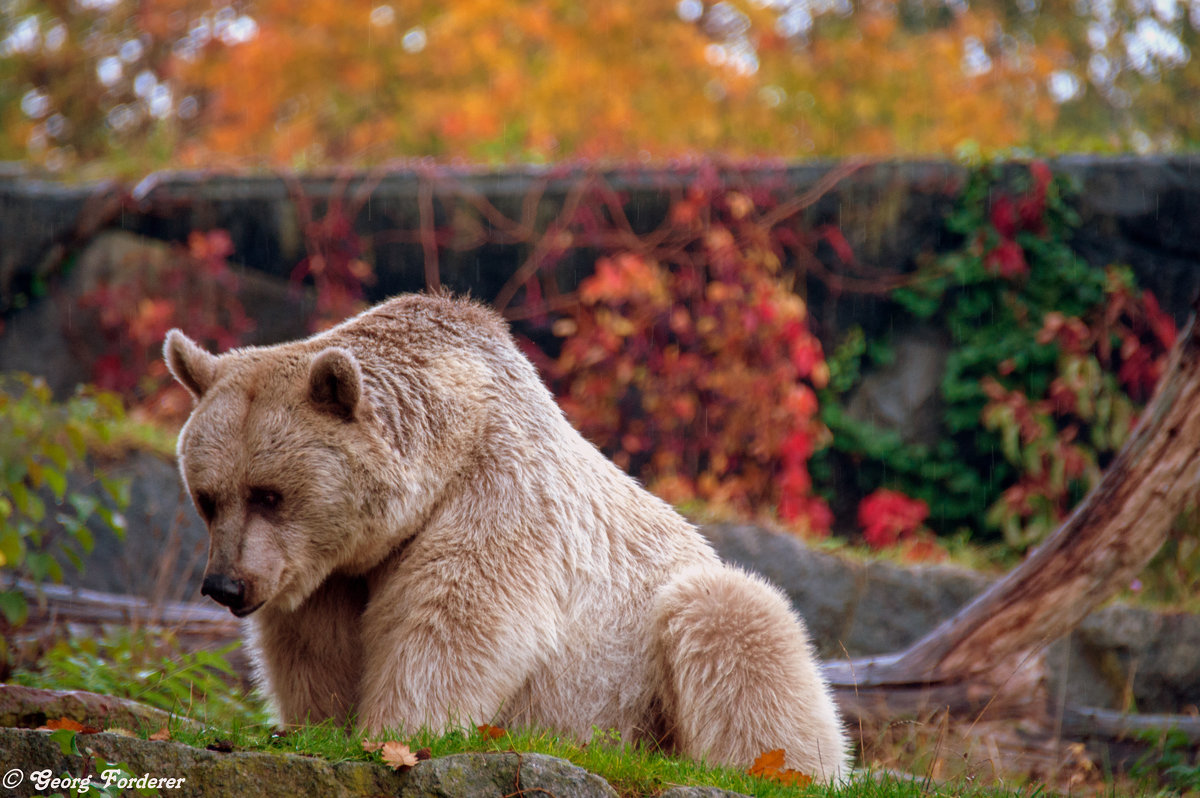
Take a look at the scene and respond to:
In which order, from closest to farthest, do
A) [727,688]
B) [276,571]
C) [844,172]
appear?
[276,571], [727,688], [844,172]

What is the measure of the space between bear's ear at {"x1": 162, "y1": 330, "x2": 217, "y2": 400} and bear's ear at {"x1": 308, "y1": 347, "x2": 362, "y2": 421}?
0.46 metres

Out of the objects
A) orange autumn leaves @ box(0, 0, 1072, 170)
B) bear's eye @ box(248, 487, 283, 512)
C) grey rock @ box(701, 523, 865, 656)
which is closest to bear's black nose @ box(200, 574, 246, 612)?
bear's eye @ box(248, 487, 283, 512)

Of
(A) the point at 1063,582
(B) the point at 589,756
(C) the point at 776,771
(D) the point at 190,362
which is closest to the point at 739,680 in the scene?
(C) the point at 776,771

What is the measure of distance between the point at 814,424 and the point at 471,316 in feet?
17.4

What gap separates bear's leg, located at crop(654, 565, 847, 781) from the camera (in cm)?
379

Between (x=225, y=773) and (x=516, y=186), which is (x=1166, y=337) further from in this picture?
(x=225, y=773)

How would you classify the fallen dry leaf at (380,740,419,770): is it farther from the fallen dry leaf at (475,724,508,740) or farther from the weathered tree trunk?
the weathered tree trunk

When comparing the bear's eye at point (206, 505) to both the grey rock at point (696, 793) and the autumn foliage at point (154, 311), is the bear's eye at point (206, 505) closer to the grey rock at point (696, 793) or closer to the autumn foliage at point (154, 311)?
the grey rock at point (696, 793)

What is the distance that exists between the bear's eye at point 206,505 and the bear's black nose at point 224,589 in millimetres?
263

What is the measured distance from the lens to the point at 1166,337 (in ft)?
28.6

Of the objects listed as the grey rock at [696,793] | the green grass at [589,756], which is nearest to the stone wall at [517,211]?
the green grass at [589,756]

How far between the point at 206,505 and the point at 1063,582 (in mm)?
3668

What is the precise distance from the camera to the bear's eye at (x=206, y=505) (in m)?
3.64

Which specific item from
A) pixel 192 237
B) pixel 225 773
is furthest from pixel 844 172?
pixel 225 773
